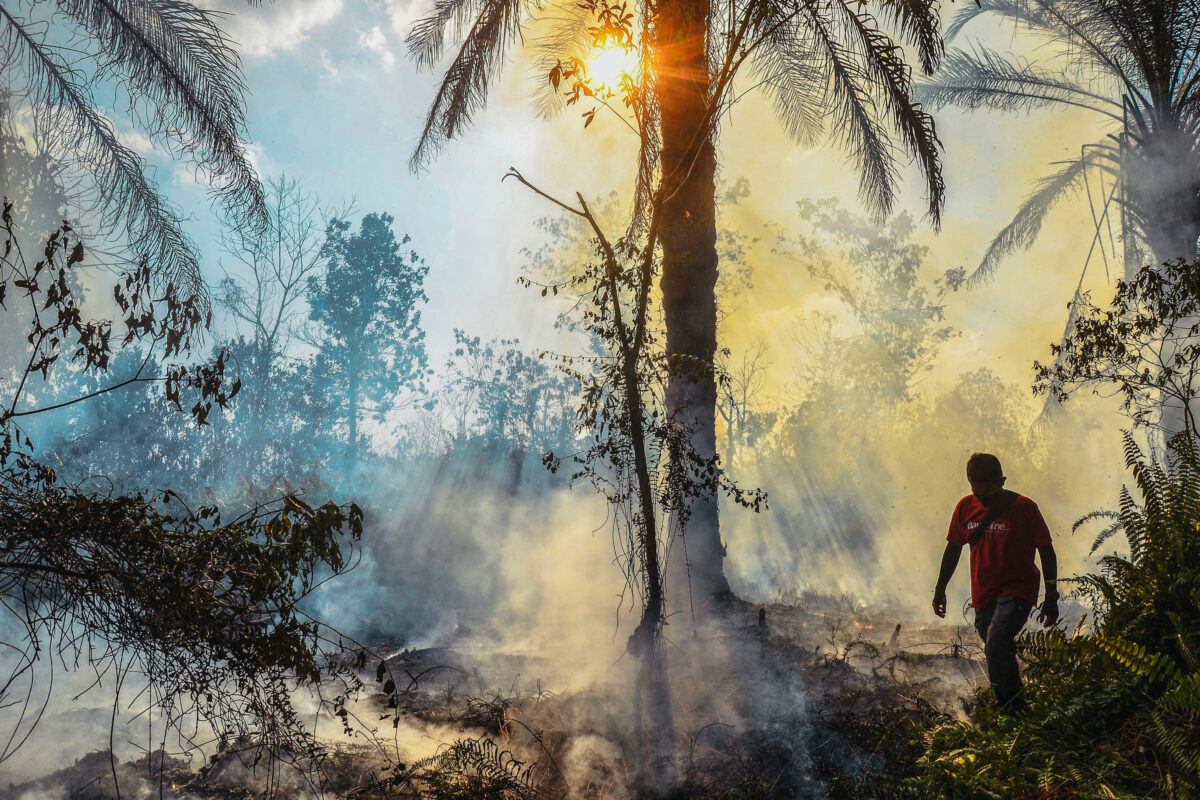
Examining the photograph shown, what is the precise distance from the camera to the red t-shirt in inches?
166

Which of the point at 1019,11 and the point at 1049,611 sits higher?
the point at 1019,11

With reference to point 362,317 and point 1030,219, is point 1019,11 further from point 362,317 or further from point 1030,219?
point 362,317

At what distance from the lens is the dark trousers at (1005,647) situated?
402cm

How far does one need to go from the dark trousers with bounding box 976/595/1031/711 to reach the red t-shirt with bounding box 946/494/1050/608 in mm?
84

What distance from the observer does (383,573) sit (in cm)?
1338

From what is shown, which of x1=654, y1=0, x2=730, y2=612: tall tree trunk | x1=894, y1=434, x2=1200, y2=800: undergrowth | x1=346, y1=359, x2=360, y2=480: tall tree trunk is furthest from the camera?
x1=346, y1=359, x2=360, y2=480: tall tree trunk

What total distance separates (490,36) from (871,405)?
89.4 ft

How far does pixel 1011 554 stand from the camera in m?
4.27

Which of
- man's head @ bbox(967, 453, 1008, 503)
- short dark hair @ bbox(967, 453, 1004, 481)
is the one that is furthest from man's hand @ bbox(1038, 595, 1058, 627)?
short dark hair @ bbox(967, 453, 1004, 481)

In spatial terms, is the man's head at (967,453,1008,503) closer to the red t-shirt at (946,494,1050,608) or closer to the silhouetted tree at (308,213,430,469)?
the red t-shirt at (946,494,1050,608)

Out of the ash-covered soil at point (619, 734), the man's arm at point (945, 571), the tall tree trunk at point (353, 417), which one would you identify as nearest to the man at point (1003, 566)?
the man's arm at point (945, 571)

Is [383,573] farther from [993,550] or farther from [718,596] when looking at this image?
[993,550]

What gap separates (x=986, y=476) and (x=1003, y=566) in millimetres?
570

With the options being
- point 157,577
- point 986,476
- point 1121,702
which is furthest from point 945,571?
point 157,577
